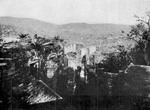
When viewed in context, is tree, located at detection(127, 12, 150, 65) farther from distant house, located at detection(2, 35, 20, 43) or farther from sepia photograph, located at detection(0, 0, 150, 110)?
distant house, located at detection(2, 35, 20, 43)

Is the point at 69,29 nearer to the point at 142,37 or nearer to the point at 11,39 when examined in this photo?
the point at 11,39

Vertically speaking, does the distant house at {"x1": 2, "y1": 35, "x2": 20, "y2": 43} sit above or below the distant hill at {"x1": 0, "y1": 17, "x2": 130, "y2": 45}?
below

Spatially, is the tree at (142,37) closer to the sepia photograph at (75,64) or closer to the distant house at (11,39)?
the sepia photograph at (75,64)

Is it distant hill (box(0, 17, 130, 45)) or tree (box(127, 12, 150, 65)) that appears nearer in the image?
distant hill (box(0, 17, 130, 45))

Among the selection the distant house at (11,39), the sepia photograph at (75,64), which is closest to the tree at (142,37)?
the sepia photograph at (75,64)

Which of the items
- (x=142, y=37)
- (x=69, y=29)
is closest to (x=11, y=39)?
(x=69, y=29)

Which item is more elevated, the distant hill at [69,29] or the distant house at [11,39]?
the distant hill at [69,29]

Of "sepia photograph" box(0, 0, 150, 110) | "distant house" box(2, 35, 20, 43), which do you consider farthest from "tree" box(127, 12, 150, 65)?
"distant house" box(2, 35, 20, 43)

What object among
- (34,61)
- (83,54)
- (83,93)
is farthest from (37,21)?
(83,93)
